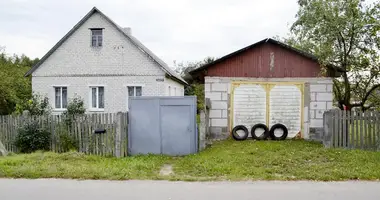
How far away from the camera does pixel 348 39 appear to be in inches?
A: 542

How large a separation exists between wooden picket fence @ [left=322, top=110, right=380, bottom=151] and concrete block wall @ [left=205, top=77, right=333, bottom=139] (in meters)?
2.51

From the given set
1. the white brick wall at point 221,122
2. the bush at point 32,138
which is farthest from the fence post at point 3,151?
the white brick wall at point 221,122

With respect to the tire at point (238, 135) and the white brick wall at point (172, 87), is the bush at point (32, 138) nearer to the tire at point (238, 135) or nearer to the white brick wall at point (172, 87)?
the tire at point (238, 135)

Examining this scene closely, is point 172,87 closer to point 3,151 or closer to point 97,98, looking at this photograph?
point 97,98

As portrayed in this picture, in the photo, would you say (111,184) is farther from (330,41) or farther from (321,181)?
(330,41)

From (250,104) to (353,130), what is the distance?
443 cm

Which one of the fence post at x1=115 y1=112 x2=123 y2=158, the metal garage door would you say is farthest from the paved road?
the metal garage door

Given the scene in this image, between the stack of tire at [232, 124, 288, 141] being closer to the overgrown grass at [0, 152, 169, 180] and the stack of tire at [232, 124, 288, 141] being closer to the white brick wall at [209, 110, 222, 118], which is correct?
the white brick wall at [209, 110, 222, 118]

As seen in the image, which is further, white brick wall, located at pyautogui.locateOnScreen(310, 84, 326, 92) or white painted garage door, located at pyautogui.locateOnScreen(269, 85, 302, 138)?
white painted garage door, located at pyautogui.locateOnScreen(269, 85, 302, 138)

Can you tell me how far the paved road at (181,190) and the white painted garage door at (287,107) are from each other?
7300 mm

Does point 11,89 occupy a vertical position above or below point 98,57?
below

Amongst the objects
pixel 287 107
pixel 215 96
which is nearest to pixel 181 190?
pixel 215 96

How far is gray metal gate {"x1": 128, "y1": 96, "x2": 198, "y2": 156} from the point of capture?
1134 centimetres

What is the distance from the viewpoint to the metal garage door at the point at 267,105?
14.6m
